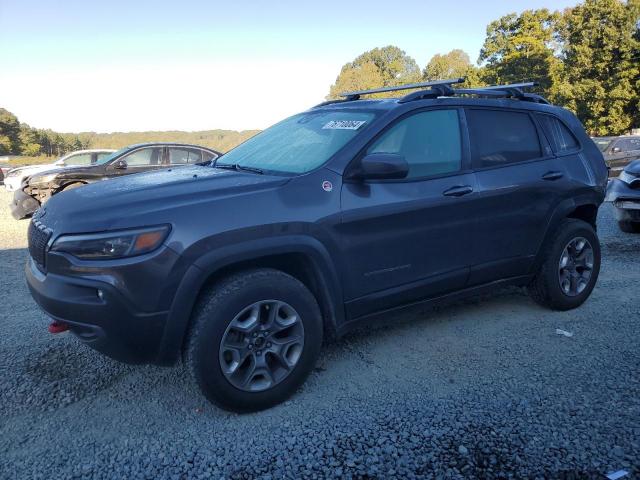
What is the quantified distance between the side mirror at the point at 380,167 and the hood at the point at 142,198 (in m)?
0.48

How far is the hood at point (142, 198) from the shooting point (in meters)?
2.64

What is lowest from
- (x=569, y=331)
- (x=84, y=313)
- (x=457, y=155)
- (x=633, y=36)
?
(x=569, y=331)

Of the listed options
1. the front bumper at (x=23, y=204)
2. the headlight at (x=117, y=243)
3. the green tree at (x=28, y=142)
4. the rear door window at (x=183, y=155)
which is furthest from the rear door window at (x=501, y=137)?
the green tree at (x=28, y=142)

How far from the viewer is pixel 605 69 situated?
37.1 metres

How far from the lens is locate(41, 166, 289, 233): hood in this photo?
264 centimetres

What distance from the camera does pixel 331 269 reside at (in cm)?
308

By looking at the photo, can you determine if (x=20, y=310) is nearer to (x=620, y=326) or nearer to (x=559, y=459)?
(x=559, y=459)

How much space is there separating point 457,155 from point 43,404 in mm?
3149

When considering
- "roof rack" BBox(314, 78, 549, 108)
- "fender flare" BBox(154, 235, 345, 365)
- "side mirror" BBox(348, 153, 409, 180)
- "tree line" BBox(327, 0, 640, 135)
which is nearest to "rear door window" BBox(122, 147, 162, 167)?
"roof rack" BBox(314, 78, 549, 108)

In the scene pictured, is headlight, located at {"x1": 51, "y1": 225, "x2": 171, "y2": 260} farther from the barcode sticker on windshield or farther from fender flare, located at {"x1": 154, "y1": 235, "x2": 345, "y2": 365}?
the barcode sticker on windshield

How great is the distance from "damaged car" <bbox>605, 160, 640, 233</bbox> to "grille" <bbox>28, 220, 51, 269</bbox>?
728 cm

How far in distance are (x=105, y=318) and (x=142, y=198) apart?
67cm

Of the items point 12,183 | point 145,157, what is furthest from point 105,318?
point 12,183

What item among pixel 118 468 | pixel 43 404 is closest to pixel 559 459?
pixel 118 468
